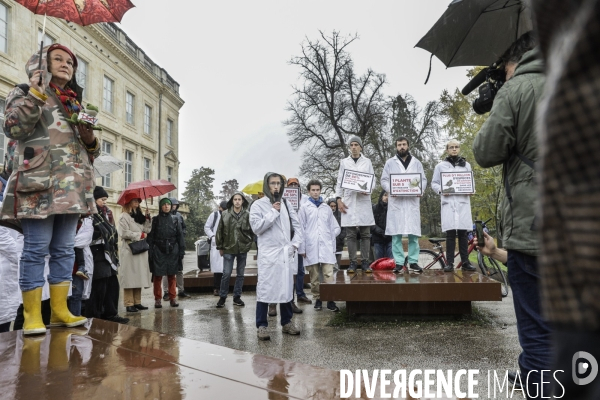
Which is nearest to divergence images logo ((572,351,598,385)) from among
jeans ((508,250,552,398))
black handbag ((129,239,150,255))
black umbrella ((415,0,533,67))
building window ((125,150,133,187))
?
jeans ((508,250,552,398))

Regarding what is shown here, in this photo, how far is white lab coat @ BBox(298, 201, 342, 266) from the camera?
7969 millimetres

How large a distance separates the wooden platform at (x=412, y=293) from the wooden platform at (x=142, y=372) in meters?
3.23

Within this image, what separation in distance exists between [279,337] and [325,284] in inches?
36.6

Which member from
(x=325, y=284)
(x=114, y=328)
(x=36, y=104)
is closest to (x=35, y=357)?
(x=114, y=328)

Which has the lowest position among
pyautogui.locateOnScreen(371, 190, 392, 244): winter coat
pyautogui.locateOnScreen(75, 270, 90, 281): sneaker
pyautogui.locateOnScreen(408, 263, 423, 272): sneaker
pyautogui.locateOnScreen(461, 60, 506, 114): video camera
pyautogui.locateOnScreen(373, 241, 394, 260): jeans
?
pyautogui.locateOnScreen(408, 263, 423, 272): sneaker

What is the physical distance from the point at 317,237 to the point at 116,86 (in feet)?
76.6

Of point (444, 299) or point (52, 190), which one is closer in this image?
point (52, 190)

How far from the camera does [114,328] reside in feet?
11.5

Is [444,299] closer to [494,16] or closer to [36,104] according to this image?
[494,16]

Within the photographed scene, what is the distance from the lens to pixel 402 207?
23.8 feet

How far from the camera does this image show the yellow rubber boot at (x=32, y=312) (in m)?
3.13

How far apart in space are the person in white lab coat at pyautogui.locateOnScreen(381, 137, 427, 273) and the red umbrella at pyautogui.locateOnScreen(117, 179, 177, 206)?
4.38 m

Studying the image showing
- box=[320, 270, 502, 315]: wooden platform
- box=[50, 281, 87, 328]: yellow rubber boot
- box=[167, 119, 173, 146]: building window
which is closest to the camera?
box=[50, 281, 87, 328]: yellow rubber boot

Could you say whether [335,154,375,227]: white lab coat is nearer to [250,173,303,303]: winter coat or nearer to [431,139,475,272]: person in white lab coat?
[431,139,475,272]: person in white lab coat
